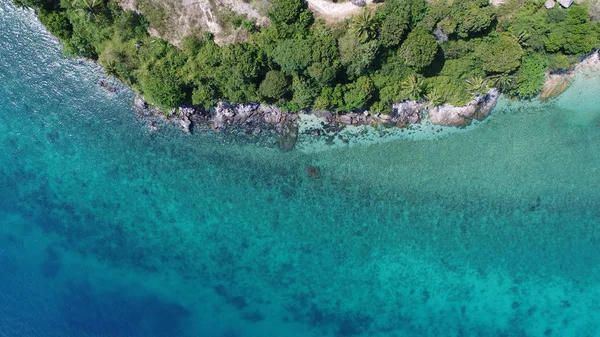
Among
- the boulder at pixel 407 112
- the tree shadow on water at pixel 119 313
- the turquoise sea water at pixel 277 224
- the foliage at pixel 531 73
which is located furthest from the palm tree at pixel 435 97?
the tree shadow on water at pixel 119 313

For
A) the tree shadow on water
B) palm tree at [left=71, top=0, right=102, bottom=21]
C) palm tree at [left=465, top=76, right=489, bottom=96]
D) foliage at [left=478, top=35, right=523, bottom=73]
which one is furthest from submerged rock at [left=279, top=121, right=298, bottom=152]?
the tree shadow on water

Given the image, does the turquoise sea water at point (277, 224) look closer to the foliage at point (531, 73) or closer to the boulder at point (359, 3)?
the foliage at point (531, 73)

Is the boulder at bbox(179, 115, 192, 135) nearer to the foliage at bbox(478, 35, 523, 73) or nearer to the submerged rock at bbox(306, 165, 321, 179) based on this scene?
the submerged rock at bbox(306, 165, 321, 179)

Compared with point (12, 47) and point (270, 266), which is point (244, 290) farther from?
point (12, 47)

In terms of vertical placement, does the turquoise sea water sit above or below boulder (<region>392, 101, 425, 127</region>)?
below

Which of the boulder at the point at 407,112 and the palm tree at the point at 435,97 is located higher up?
the palm tree at the point at 435,97
